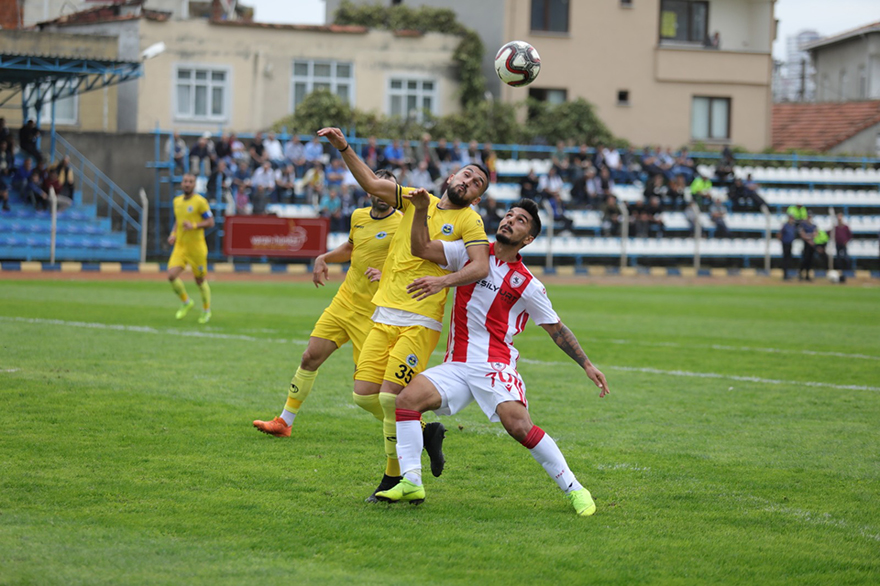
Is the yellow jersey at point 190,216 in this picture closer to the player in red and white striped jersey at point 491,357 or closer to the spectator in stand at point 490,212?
the player in red and white striped jersey at point 491,357

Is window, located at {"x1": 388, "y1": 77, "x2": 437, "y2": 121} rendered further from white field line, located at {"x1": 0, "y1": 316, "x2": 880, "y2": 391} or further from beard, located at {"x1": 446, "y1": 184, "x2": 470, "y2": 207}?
beard, located at {"x1": 446, "y1": 184, "x2": 470, "y2": 207}

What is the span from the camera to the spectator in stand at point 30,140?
87.7ft

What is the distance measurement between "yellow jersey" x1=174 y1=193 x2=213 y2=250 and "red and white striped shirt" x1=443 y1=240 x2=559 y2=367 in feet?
33.7

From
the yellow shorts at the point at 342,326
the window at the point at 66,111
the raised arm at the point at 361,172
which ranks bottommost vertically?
the yellow shorts at the point at 342,326

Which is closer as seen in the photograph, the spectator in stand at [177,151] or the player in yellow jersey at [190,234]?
the player in yellow jersey at [190,234]

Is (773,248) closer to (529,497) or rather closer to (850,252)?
(850,252)

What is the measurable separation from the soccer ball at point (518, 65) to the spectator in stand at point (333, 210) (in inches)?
794

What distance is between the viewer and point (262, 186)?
2739cm

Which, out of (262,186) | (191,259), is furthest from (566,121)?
(191,259)

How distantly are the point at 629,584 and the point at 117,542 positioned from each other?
252 centimetres

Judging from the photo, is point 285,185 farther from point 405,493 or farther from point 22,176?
point 405,493

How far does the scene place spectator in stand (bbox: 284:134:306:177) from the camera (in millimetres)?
29594

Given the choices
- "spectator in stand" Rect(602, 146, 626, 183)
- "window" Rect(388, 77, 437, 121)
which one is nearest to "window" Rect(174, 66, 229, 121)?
"window" Rect(388, 77, 437, 121)

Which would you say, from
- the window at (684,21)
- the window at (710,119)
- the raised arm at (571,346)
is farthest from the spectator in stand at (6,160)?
the window at (710,119)
